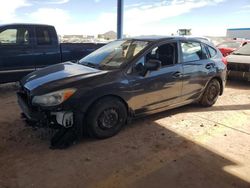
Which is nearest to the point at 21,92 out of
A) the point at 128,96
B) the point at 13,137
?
the point at 13,137

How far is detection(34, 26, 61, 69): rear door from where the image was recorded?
7.81 metres

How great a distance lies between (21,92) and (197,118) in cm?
332

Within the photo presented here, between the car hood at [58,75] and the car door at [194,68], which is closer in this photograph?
the car hood at [58,75]

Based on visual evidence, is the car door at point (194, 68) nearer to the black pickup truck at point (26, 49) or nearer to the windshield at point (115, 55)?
the windshield at point (115, 55)

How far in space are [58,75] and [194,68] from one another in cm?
267

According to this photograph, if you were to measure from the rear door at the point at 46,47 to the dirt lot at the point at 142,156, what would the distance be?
2671 mm

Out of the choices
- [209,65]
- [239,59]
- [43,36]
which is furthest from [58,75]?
[239,59]

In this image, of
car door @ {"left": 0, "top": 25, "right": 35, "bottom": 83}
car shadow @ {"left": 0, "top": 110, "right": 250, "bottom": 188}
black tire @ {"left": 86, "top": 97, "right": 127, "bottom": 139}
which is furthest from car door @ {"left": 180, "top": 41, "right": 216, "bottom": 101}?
car door @ {"left": 0, "top": 25, "right": 35, "bottom": 83}

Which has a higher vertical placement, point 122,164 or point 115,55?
point 115,55

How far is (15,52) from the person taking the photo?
7430 mm

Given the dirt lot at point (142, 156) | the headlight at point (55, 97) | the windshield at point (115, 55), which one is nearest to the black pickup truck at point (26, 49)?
the dirt lot at point (142, 156)

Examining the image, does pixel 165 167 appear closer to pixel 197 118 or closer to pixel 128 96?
pixel 128 96

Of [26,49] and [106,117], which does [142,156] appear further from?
[26,49]

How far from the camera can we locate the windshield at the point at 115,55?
4.77 m
